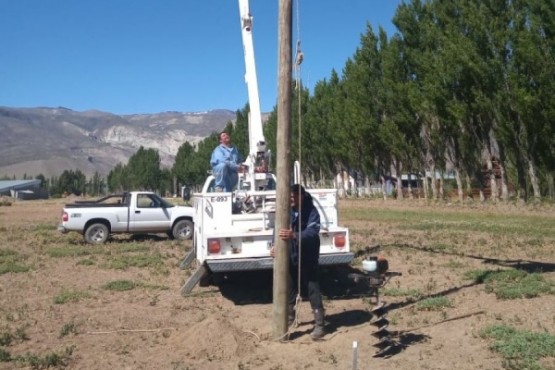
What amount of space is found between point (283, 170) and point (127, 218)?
13716mm

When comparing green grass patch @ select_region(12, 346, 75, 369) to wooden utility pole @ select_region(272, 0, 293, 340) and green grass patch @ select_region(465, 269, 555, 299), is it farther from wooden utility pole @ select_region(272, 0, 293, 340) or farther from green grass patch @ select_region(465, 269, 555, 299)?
green grass patch @ select_region(465, 269, 555, 299)

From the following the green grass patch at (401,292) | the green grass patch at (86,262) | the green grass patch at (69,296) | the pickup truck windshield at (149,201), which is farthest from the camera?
the pickup truck windshield at (149,201)

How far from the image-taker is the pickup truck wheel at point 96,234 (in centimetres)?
1991

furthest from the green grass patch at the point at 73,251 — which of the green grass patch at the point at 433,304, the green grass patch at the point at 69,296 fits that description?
the green grass patch at the point at 433,304

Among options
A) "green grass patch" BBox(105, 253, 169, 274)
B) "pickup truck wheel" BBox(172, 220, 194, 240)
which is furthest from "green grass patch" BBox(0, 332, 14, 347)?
"pickup truck wheel" BBox(172, 220, 194, 240)

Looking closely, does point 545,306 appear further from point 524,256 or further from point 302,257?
point 524,256

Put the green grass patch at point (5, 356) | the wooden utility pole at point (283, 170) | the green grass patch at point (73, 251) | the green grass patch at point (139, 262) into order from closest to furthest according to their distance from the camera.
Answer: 1. the green grass patch at point (5, 356)
2. the wooden utility pole at point (283, 170)
3. the green grass patch at point (139, 262)
4. the green grass patch at point (73, 251)

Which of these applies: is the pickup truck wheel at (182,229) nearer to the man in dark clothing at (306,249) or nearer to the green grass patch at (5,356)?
the man in dark clothing at (306,249)

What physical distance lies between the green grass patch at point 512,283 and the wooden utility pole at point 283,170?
11.3ft

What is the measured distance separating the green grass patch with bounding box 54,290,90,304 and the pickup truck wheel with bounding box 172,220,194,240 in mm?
9423

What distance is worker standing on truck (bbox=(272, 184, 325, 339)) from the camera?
7.46m

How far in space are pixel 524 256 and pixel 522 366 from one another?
801 cm

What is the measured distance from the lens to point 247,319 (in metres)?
8.85

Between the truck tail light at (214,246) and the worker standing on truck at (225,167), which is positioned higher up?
the worker standing on truck at (225,167)
